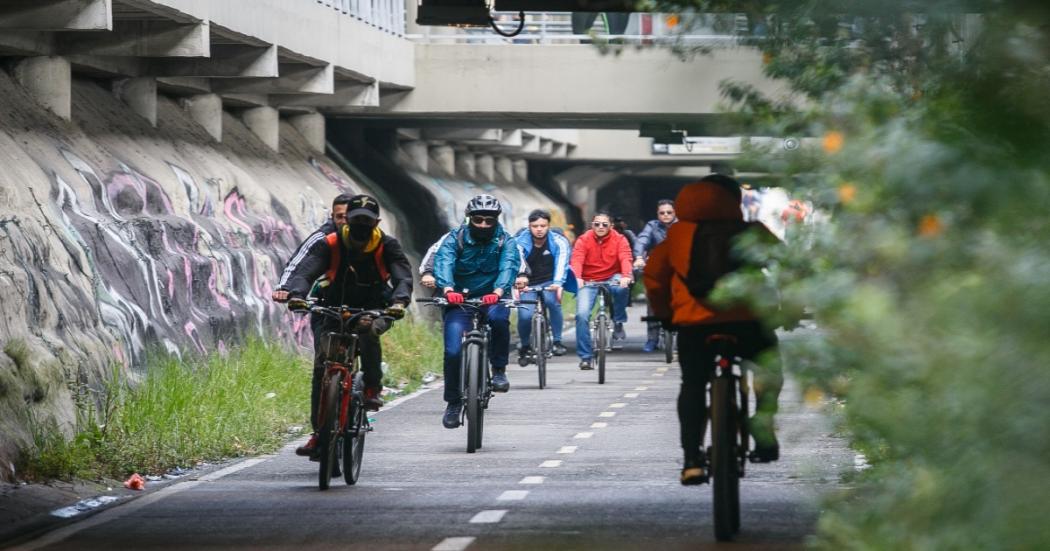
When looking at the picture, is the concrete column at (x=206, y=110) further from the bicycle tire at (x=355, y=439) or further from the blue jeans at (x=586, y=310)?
the bicycle tire at (x=355, y=439)

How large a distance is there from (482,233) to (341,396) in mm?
3416

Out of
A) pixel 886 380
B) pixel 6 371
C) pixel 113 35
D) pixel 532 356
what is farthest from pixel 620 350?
pixel 886 380

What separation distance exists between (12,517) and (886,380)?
25.6ft

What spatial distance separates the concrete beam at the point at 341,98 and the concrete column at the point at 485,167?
17345mm

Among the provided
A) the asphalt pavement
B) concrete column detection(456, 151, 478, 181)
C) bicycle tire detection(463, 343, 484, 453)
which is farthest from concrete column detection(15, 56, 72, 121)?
concrete column detection(456, 151, 478, 181)

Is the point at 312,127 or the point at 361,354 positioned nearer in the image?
the point at 361,354

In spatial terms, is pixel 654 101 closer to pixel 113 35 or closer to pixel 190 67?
pixel 190 67

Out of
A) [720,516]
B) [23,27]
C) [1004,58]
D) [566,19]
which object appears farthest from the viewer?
[566,19]

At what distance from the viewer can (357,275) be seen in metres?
12.4

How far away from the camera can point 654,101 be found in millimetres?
28062

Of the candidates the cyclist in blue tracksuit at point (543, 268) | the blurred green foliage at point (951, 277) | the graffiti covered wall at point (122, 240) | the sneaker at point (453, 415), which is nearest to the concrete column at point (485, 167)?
the graffiti covered wall at point (122, 240)

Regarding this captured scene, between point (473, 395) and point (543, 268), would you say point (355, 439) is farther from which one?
point (543, 268)

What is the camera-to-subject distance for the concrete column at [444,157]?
41469mm

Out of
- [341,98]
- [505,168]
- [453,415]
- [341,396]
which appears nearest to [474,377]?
[453,415]
